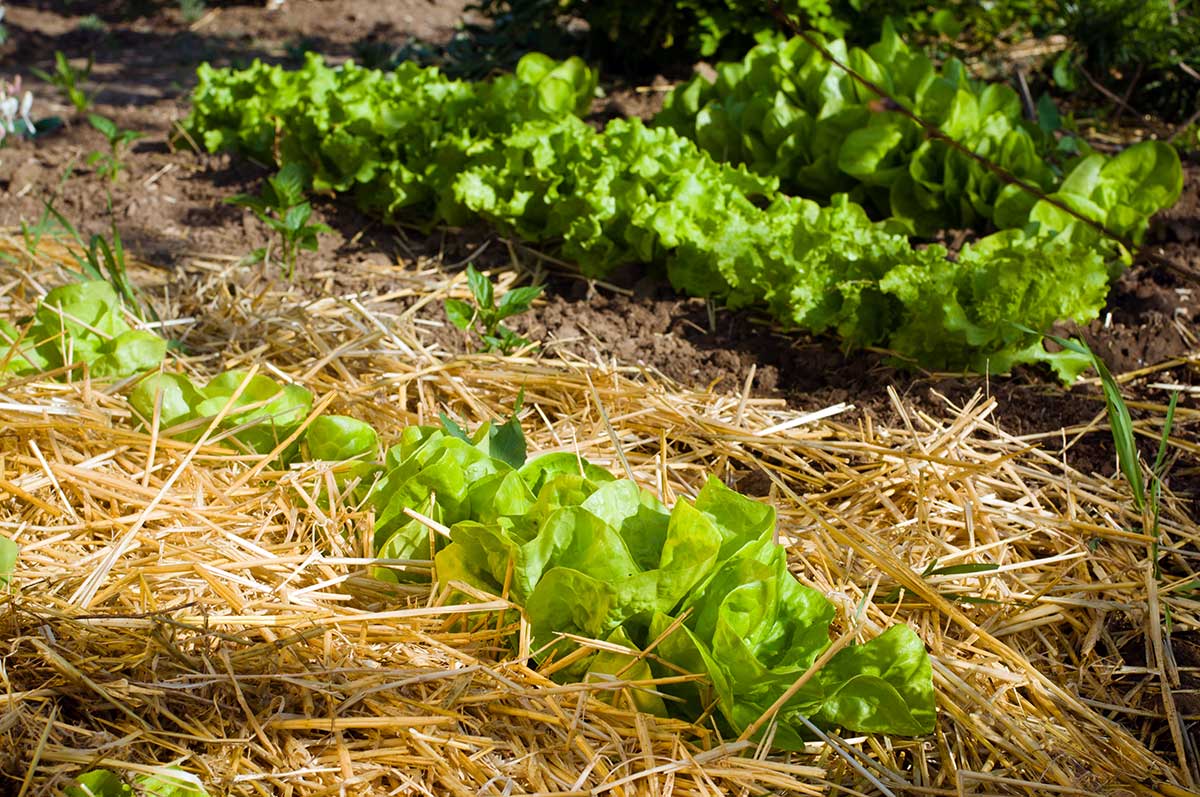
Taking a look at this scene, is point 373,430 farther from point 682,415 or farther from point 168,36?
point 168,36

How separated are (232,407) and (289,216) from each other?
3.22 ft

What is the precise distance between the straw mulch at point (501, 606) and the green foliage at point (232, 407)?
0.20 ft

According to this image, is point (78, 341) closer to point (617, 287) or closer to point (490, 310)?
point (490, 310)

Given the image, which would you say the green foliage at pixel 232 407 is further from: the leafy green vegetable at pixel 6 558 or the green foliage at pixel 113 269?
the green foliage at pixel 113 269

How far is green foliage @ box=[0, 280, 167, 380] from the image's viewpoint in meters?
2.59

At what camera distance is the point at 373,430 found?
237cm

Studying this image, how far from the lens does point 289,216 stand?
317 cm

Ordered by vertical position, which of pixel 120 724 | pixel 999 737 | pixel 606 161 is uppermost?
pixel 606 161

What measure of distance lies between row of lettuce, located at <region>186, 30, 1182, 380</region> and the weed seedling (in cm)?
47

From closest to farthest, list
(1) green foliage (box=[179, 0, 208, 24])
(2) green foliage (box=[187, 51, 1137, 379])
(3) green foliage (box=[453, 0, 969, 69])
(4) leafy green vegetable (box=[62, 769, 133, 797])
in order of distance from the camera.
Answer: (4) leafy green vegetable (box=[62, 769, 133, 797]) < (2) green foliage (box=[187, 51, 1137, 379]) < (3) green foliage (box=[453, 0, 969, 69]) < (1) green foliage (box=[179, 0, 208, 24])

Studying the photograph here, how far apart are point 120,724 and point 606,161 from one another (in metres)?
2.19

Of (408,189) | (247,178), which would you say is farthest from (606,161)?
(247,178)

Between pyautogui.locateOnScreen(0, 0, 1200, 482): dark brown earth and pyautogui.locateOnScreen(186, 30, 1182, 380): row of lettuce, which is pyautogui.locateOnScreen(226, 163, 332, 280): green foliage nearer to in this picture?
pyautogui.locateOnScreen(0, 0, 1200, 482): dark brown earth

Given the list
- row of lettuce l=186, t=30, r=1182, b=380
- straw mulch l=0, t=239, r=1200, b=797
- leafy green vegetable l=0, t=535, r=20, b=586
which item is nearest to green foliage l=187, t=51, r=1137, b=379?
row of lettuce l=186, t=30, r=1182, b=380
